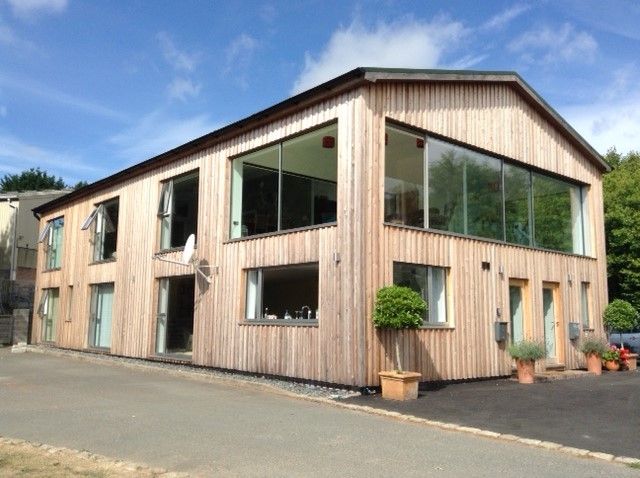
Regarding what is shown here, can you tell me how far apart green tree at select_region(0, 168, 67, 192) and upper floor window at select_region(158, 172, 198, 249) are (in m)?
33.9

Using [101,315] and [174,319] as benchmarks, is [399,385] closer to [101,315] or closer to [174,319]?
[174,319]

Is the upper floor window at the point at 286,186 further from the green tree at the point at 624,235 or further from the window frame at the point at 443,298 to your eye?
the green tree at the point at 624,235

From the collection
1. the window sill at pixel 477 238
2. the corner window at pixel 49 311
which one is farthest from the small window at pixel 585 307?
the corner window at pixel 49 311

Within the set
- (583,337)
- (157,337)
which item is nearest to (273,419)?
(157,337)

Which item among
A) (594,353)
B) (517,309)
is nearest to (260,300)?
(517,309)

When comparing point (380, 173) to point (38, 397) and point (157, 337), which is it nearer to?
point (38, 397)

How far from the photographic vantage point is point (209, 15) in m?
11.3

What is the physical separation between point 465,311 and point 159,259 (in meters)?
7.41

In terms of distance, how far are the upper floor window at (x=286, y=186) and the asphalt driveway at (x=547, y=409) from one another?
161 inches

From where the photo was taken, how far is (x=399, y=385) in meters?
9.41

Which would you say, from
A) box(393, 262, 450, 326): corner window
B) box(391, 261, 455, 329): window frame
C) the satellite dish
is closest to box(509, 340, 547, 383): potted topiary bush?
box(391, 261, 455, 329): window frame

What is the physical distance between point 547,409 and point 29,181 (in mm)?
45268

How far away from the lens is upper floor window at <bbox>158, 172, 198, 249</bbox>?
15180 millimetres

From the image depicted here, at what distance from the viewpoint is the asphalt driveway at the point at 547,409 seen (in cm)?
694
